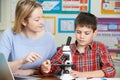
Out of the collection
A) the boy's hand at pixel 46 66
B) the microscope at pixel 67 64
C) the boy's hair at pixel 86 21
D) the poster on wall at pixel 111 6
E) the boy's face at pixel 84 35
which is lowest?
the boy's hand at pixel 46 66

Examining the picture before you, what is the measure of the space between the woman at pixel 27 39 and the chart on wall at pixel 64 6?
0.98 m

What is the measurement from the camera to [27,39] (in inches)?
69.0

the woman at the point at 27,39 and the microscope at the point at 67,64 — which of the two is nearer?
the microscope at the point at 67,64

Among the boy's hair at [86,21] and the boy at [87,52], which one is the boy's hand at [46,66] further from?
the boy's hair at [86,21]

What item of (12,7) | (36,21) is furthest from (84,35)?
(12,7)

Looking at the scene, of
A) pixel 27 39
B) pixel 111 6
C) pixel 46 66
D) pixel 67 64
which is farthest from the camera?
pixel 111 6

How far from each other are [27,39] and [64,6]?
1094 mm

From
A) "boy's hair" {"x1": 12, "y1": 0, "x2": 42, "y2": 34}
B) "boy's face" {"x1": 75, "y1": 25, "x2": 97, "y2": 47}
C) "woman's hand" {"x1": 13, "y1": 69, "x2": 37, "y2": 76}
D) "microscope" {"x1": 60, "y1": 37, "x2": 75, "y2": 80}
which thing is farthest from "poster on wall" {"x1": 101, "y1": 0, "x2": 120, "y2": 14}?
"microscope" {"x1": 60, "y1": 37, "x2": 75, "y2": 80}

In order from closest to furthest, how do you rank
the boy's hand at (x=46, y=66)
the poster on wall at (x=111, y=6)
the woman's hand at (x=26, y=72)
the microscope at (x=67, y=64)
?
the microscope at (x=67, y=64)
the boy's hand at (x=46, y=66)
the woman's hand at (x=26, y=72)
the poster on wall at (x=111, y=6)

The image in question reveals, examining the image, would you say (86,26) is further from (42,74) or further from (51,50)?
(42,74)

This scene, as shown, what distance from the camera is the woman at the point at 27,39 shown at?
1.69m

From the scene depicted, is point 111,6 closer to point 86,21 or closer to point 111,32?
point 111,32

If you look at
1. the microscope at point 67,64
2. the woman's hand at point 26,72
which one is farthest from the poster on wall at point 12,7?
the microscope at point 67,64

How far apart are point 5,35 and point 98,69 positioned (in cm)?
70
